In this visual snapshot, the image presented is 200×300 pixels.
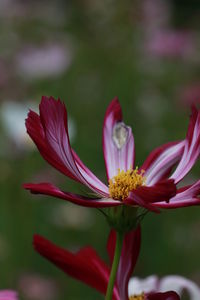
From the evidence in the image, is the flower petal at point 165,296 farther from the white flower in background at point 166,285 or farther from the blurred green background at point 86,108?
the blurred green background at point 86,108

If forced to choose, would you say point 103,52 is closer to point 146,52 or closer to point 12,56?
point 146,52

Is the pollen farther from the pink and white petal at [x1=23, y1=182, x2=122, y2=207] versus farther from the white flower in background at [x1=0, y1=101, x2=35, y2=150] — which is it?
the white flower in background at [x1=0, y1=101, x2=35, y2=150]

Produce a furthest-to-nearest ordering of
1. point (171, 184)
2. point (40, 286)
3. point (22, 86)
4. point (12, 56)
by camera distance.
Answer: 1. point (12, 56)
2. point (22, 86)
3. point (40, 286)
4. point (171, 184)

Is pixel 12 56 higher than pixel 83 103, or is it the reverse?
pixel 12 56

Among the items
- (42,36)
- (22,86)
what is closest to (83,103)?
(22,86)

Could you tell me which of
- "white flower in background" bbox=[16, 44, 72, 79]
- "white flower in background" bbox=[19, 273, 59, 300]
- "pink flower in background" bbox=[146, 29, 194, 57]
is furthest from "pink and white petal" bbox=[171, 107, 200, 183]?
"pink flower in background" bbox=[146, 29, 194, 57]

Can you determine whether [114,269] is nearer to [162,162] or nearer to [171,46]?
[162,162]
